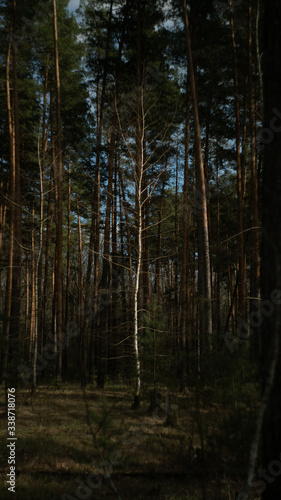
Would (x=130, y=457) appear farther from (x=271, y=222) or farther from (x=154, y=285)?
(x=154, y=285)

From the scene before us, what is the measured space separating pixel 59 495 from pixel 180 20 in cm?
1227

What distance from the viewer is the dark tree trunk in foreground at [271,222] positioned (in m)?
2.12

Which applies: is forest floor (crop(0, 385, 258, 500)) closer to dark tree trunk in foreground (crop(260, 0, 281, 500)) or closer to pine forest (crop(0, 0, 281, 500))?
pine forest (crop(0, 0, 281, 500))

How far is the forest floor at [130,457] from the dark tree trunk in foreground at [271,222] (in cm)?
42

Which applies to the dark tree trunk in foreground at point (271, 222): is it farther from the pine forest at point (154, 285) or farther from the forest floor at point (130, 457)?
the forest floor at point (130, 457)

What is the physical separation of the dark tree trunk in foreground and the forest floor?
42cm

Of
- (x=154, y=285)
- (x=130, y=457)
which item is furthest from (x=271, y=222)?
(x=154, y=285)

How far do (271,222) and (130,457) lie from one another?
15.7ft

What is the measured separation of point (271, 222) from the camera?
2316 mm

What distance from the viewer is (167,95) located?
12375 mm

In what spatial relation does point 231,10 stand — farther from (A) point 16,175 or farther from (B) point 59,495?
(B) point 59,495

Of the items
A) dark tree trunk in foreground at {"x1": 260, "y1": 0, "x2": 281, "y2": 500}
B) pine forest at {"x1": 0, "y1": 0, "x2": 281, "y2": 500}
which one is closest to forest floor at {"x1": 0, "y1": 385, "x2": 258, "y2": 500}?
pine forest at {"x1": 0, "y1": 0, "x2": 281, "y2": 500}

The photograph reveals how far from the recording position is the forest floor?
8.68 feet

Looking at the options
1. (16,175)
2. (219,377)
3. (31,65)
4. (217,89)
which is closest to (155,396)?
(219,377)
